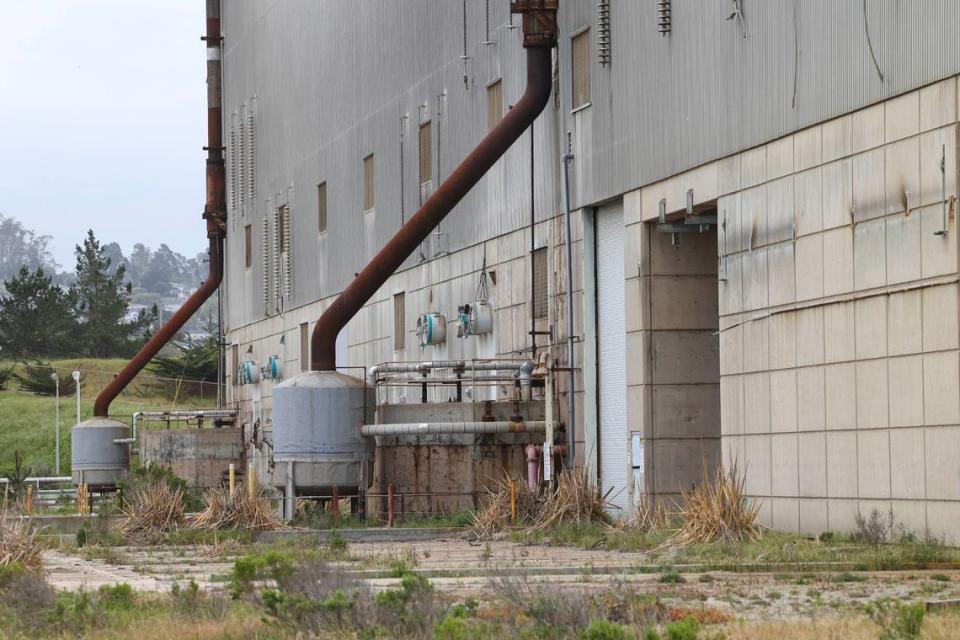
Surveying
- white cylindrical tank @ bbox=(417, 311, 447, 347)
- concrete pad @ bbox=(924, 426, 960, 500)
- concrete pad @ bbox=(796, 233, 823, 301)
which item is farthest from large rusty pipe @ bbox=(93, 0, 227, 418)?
concrete pad @ bbox=(924, 426, 960, 500)

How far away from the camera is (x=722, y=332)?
29.0 m

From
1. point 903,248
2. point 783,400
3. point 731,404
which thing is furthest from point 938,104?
point 731,404

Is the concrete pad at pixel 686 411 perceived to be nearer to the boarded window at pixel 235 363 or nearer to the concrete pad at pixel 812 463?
the concrete pad at pixel 812 463

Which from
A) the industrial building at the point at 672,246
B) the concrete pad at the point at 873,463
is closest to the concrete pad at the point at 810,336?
the industrial building at the point at 672,246

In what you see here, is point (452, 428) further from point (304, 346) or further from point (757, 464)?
point (304, 346)

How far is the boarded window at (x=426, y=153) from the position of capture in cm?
4247

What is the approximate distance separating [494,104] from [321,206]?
14.2 m

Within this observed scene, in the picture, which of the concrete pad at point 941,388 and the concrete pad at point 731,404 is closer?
the concrete pad at point 941,388

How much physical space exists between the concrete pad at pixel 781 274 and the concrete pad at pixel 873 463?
297 cm

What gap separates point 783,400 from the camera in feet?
88.4

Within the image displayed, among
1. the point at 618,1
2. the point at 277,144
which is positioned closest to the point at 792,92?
the point at 618,1

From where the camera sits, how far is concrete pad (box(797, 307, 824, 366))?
25812 millimetres

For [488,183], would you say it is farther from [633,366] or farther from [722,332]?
[722,332]

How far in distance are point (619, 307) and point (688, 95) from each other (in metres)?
4.99
